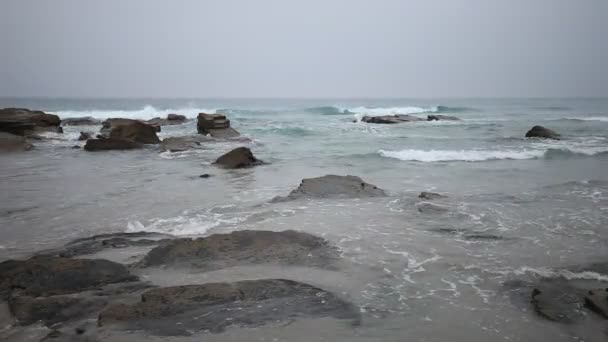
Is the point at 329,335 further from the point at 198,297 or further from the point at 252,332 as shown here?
the point at 198,297

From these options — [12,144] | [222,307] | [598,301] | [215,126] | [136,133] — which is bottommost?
[12,144]

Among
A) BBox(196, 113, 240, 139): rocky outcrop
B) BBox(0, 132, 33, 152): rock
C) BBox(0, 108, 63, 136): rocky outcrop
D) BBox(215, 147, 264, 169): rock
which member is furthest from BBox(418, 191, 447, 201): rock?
BBox(0, 108, 63, 136): rocky outcrop

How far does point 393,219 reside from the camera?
23.4 ft

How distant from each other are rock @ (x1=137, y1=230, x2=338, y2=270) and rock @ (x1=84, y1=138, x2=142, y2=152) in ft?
45.4

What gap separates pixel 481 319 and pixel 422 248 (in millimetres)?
1953

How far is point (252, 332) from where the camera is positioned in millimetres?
3426

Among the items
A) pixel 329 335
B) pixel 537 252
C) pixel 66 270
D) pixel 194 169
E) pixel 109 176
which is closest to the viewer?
pixel 329 335

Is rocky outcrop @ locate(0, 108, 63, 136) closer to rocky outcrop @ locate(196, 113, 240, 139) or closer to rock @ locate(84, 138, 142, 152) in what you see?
rock @ locate(84, 138, 142, 152)

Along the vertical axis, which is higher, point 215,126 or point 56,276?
point 215,126

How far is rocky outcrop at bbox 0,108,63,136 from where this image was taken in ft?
68.7

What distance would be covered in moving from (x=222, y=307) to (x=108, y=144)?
51.8 feet

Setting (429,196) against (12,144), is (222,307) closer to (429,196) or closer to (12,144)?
(429,196)

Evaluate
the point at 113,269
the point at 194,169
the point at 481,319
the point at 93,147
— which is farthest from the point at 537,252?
the point at 93,147

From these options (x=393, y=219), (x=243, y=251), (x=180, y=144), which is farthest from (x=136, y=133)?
(x=243, y=251)
